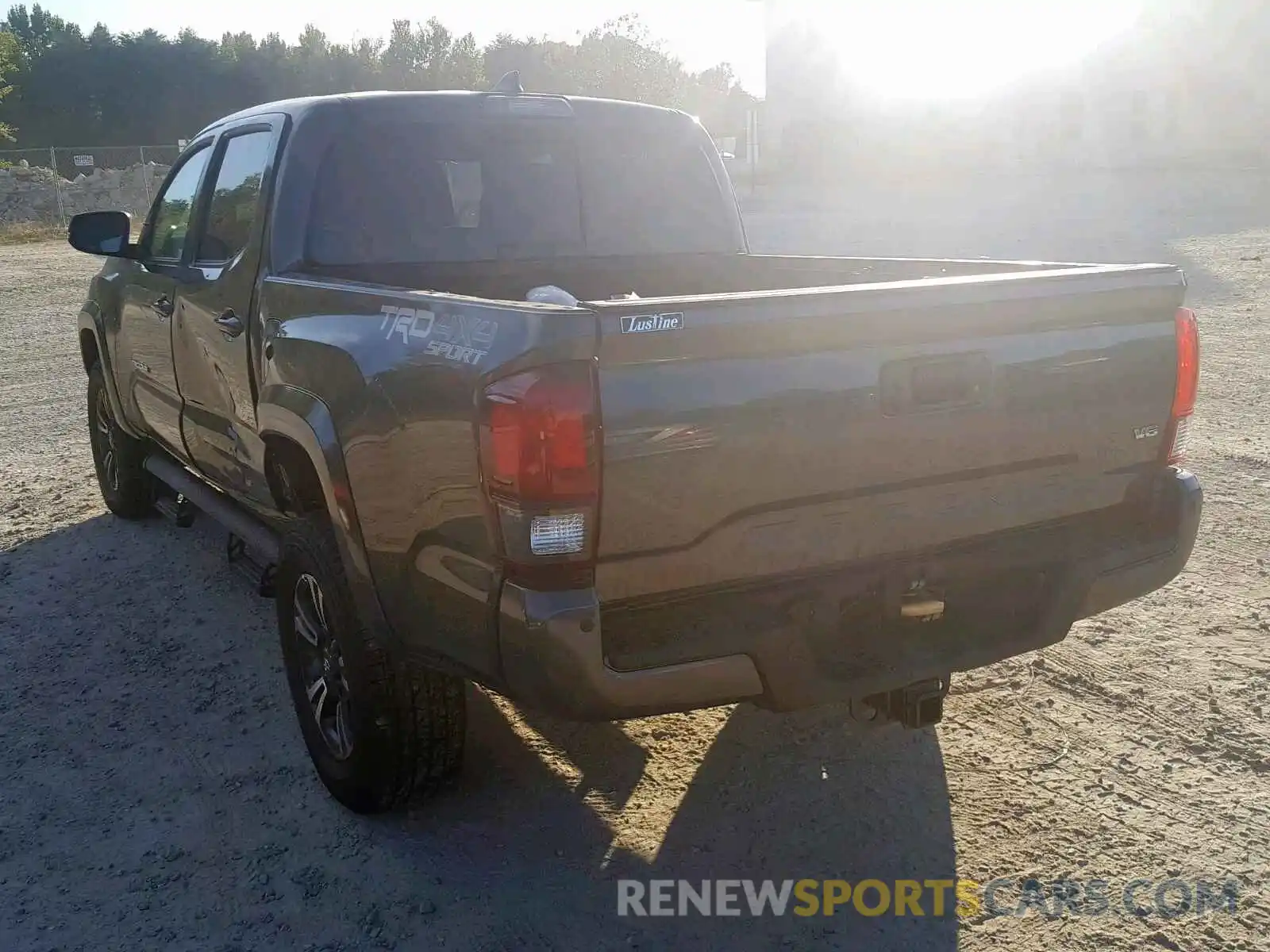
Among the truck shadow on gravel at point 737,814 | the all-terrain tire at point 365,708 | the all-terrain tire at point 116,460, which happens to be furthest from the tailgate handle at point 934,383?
the all-terrain tire at point 116,460

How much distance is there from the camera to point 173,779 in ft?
12.6

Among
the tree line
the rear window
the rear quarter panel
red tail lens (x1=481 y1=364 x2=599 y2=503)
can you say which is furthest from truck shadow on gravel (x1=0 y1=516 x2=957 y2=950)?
the tree line

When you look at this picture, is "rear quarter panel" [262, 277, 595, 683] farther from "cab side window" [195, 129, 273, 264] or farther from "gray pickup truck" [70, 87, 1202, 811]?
"cab side window" [195, 129, 273, 264]

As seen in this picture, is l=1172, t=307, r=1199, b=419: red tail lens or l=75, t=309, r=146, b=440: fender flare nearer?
l=1172, t=307, r=1199, b=419: red tail lens

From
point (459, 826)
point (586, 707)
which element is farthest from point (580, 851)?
point (586, 707)

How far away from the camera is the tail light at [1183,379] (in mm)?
3299

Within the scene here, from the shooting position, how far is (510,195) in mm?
4422

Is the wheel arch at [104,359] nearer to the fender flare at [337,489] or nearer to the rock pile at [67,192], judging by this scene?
the fender flare at [337,489]

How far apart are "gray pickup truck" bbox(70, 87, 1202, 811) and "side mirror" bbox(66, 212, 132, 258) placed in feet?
4.12

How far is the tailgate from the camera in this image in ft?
8.66

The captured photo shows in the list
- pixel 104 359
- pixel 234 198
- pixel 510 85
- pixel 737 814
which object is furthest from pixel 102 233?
pixel 737 814

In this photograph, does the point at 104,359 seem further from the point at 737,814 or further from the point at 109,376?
the point at 737,814

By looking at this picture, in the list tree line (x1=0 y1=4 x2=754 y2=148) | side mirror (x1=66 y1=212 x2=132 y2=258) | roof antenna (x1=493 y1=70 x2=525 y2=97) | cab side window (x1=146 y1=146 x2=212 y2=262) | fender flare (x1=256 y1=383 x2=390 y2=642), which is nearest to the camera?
fender flare (x1=256 y1=383 x2=390 y2=642)

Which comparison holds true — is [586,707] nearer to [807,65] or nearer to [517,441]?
[517,441]
